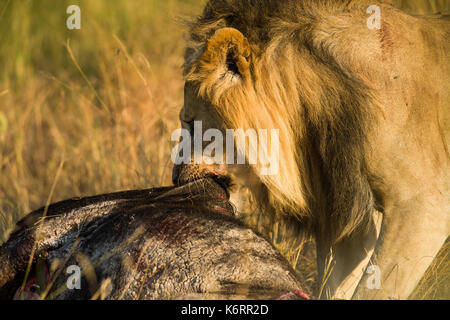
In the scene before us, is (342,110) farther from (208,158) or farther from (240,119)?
(208,158)

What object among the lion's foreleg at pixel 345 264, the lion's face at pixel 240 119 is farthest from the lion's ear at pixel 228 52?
the lion's foreleg at pixel 345 264

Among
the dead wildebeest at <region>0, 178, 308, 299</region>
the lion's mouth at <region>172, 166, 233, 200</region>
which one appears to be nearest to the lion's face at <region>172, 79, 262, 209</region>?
the lion's mouth at <region>172, 166, 233, 200</region>

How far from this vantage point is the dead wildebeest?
1.99m

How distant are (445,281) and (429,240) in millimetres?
767

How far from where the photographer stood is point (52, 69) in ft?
22.4

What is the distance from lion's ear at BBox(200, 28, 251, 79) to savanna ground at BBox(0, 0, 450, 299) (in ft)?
2.24

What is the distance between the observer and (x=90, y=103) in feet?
16.6

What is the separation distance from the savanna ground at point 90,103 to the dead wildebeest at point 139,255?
1.24 meters

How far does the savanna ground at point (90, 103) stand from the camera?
4.54m

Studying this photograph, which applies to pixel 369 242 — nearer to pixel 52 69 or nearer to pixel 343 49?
pixel 343 49

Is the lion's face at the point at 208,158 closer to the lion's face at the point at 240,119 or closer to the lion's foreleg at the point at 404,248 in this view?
the lion's face at the point at 240,119

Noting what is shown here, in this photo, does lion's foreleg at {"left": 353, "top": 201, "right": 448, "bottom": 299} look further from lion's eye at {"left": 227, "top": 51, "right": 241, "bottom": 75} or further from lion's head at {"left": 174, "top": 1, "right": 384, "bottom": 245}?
lion's eye at {"left": 227, "top": 51, "right": 241, "bottom": 75}

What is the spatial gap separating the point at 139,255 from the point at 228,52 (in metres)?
0.93
